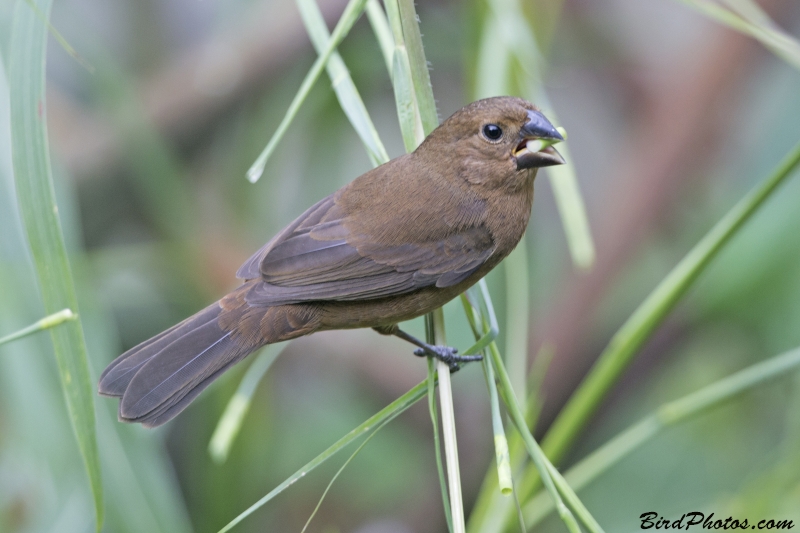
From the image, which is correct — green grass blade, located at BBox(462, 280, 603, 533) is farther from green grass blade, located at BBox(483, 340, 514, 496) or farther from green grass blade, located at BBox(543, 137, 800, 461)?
green grass blade, located at BBox(543, 137, 800, 461)

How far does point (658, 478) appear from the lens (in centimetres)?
373

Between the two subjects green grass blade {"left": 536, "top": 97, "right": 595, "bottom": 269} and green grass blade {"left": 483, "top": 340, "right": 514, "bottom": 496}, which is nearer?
green grass blade {"left": 483, "top": 340, "right": 514, "bottom": 496}

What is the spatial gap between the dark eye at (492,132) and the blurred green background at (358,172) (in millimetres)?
663

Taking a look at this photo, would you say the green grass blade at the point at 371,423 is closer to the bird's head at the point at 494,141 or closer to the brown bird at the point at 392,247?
the brown bird at the point at 392,247

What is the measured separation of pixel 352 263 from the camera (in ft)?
8.37

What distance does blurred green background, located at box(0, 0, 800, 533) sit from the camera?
3656 millimetres

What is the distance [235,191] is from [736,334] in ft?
8.90

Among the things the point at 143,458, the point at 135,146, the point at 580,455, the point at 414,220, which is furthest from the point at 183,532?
the point at 580,455

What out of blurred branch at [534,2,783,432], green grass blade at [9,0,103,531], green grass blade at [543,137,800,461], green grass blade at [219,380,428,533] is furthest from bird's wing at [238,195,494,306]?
blurred branch at [534,2,783,432]

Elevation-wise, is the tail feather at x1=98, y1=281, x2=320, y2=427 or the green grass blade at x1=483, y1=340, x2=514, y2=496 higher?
the tail feather at x1=98, y1=281, x2=320, y2=427

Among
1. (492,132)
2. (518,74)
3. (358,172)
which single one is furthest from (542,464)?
(358,172)

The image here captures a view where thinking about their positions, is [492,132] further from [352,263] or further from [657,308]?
[657,308]

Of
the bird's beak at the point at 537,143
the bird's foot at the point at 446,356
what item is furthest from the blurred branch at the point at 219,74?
the bird's foot at the point at 446,356

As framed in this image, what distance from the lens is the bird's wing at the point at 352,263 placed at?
2471mm
